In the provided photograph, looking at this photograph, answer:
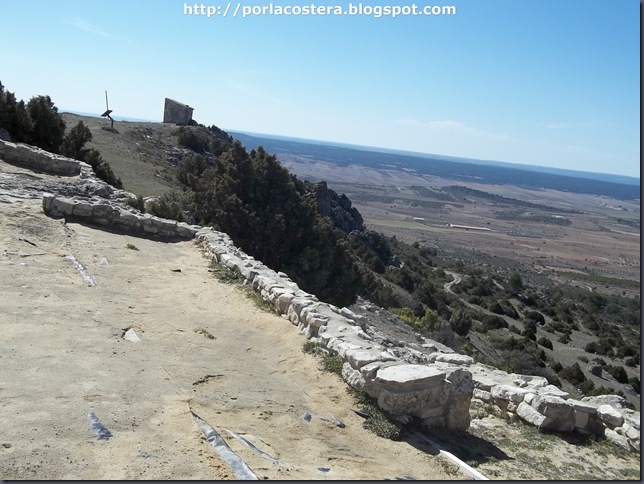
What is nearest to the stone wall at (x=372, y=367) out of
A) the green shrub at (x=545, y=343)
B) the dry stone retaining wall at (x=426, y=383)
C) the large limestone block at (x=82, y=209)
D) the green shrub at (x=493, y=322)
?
the dry stone retaining wall at (x=426, y=383)

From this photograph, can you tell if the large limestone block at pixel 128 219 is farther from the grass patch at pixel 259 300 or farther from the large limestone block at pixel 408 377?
the large limestone block at pixel 408 377

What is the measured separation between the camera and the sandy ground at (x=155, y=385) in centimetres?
438

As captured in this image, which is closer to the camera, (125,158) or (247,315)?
(247,315)

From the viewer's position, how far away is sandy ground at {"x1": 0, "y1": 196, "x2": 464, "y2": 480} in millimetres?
4375

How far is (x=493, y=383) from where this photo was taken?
836 centimetres

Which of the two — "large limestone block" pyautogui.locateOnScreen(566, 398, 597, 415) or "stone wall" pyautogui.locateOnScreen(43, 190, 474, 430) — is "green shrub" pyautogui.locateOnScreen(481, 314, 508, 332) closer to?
"stone wall" pyautogui.locateOnScreen(43, 190, 474, 430)

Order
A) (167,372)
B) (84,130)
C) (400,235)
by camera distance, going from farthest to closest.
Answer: (400,235), (84,130), (167,372)

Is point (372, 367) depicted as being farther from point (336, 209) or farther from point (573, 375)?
point (336, 209)

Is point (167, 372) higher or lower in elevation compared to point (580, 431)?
higher

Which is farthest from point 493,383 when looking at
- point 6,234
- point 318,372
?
point 6,234

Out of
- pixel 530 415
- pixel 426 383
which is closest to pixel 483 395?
pixel 530 415

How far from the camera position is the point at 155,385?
5.77 metres

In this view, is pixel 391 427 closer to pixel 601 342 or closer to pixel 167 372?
pixel 167 372

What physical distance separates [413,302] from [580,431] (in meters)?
24.5
